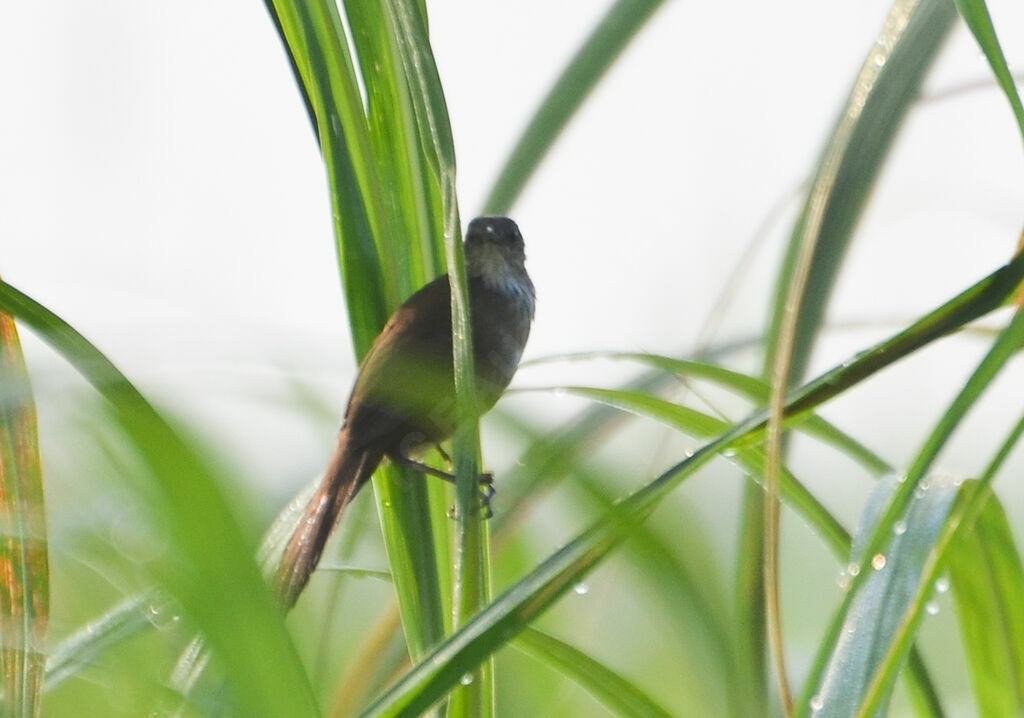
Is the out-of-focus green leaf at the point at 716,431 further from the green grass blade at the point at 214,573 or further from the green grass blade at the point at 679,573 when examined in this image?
the green grass blade at the point at 214,573

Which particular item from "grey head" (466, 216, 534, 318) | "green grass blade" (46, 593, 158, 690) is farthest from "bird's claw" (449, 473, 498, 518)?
"grey head" (466, 216, 534, 318)

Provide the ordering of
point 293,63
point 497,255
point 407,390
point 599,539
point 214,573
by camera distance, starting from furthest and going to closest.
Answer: point 497,255 → point 407,390 → point 293,63 → point 599,539 → point 214,573

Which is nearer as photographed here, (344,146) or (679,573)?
(679,573)

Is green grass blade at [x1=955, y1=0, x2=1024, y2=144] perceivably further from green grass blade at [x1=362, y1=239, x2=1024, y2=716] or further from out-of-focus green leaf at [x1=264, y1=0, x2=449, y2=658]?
out-of-focus green leaf at [x1=264, y1=0, x2=449, y2=658]

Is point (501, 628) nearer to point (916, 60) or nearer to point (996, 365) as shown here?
point (996, 365)

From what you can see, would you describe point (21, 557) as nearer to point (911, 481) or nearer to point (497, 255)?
point (911, 481)

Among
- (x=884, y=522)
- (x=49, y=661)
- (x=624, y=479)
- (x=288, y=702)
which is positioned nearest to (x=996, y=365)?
(x=884, y=522)

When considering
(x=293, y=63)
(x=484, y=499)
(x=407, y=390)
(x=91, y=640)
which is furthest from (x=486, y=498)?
(x=407, y=390)

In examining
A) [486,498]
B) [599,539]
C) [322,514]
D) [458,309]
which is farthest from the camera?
[322,514]
